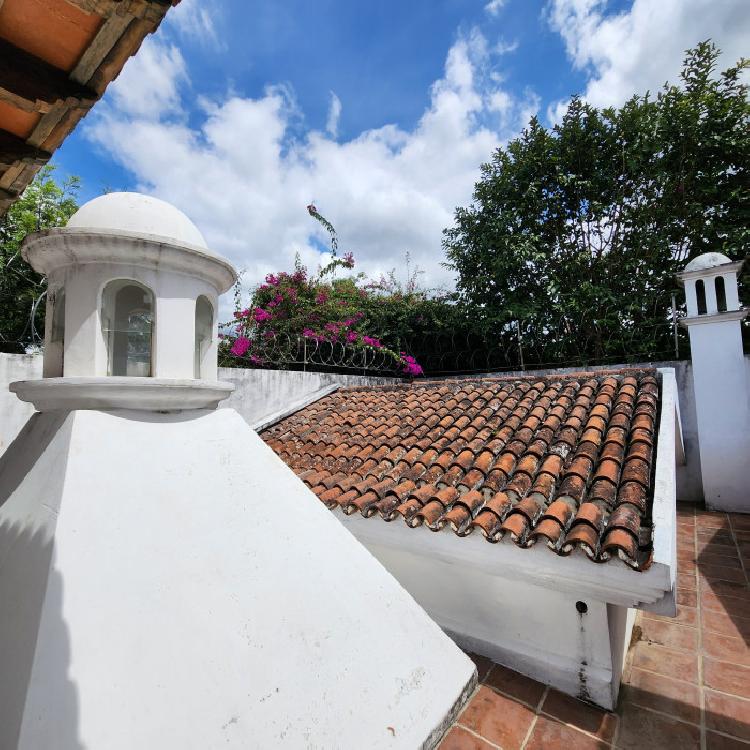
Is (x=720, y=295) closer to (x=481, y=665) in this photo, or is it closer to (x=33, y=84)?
(x=481, y=665)

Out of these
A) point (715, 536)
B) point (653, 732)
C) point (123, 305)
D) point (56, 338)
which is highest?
point (123, 305)

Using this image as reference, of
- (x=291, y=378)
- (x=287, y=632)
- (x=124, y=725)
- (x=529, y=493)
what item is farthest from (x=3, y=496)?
(x=291, y=378)

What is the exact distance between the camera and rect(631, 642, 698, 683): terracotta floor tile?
342 cm

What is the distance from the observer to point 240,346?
23.4 feet

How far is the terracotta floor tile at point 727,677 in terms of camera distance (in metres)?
3.15

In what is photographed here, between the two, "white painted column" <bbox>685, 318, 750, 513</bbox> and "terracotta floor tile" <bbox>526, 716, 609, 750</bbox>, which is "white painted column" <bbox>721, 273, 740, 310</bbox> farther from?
"terracotta floor tile" <bbox>526, 716, 609, 750</bbox>

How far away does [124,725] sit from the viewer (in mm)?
1242

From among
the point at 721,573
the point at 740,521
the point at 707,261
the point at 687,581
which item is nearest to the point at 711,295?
the point at 707,261

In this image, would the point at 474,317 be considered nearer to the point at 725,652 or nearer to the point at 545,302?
the point at 545,302

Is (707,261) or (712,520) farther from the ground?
(707,261)

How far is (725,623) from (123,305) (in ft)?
22.0

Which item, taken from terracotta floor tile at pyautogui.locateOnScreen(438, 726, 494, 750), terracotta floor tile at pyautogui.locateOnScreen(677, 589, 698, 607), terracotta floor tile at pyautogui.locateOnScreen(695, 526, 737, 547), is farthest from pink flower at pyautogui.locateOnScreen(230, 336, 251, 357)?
terracotta floor tile at pyautogui.locateOnScreen(695, 526, 737, 547)

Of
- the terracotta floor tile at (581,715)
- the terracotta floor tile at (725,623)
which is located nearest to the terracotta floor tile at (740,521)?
the terracotta floor tile at (725,623)

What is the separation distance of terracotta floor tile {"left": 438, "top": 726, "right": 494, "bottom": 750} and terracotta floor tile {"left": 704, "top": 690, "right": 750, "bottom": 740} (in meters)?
1.80
